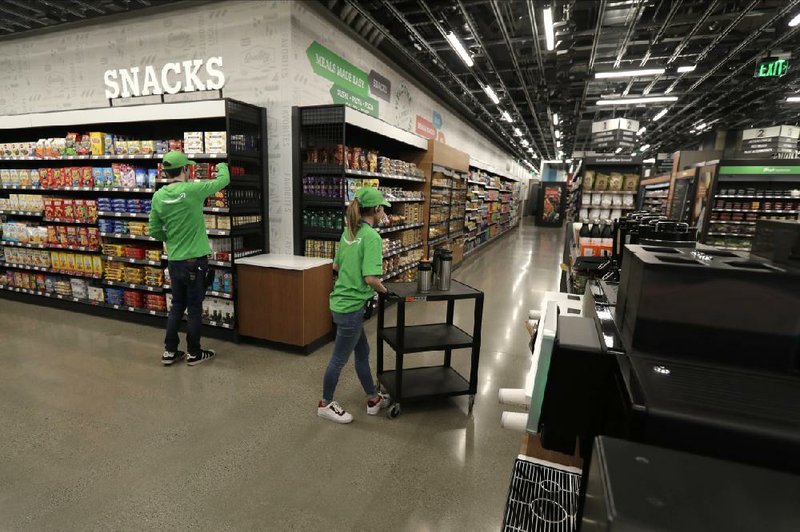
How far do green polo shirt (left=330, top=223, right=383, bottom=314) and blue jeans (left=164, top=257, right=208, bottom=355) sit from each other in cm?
192

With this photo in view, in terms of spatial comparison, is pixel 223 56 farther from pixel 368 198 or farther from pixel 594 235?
pixel 594 235

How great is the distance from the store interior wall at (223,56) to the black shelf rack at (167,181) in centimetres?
21

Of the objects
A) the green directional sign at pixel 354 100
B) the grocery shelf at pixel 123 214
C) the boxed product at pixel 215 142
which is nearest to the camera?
the boxed product at pixel 215 142

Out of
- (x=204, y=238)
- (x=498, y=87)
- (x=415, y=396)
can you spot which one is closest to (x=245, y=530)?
(x=415, y=396)

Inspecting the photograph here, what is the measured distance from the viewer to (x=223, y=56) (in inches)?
196

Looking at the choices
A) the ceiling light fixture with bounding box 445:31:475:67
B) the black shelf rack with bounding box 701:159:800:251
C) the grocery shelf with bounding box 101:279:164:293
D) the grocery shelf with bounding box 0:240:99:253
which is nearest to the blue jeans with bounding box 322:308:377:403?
the grocery shelf with bounding box 101:279:164:293

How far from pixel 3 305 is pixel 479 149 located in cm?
1360

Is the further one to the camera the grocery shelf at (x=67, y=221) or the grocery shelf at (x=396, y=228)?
the grocery shelf at (x=396, y=228)

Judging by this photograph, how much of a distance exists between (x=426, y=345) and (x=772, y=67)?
8659 mm

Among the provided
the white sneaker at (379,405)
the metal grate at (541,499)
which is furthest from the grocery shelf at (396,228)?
the metal grate at (541,499)

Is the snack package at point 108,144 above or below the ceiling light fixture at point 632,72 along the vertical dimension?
below

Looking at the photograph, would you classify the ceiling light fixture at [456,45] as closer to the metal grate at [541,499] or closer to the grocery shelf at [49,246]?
the grocery shelf at [49,246]

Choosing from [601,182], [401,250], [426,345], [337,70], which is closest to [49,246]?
[337,70]

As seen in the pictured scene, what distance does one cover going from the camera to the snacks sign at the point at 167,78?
16.6 feet
